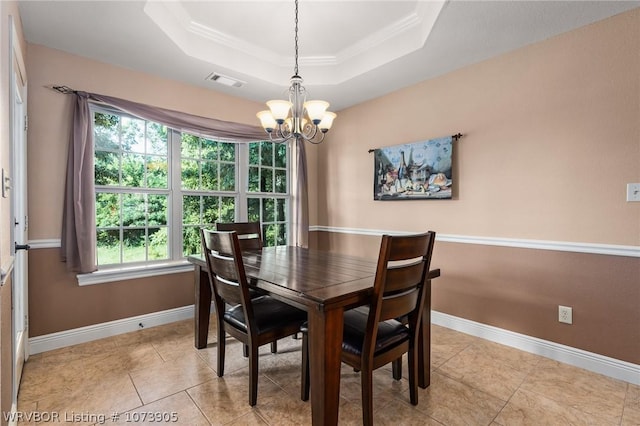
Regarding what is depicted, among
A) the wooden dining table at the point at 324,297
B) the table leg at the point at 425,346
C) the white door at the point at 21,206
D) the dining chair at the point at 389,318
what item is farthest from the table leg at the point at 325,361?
the white door at the point at 21,206

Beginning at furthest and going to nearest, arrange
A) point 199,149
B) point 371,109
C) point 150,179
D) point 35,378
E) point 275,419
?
1. point 371,109
2. point 199,149
3. point 150,179
4. point 35,378
5. point 275,419

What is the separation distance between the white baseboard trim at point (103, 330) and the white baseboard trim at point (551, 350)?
266cm

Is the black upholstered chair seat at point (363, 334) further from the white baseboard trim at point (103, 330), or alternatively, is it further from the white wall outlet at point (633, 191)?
the white baseboard trim at point (103, 330)

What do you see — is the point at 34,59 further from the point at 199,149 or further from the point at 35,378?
the point at 35,378

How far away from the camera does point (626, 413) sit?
5.64ft

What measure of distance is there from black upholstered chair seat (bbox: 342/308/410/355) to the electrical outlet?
144cm

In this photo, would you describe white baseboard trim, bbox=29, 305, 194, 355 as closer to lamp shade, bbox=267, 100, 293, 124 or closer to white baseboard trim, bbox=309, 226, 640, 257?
lamp shade, bbox=267, 100, 293, 124

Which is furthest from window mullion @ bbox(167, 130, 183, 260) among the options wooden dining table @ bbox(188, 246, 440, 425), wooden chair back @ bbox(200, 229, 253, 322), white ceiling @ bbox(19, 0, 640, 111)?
wooden chair back @ bbox(200, 229, 253, 322)

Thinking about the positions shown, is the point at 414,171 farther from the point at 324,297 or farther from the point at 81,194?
the point at 81,194

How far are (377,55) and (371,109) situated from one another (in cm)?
84

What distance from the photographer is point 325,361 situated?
137 cm

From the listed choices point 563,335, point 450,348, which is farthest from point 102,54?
point 563,335

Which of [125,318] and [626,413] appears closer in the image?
[626,413]

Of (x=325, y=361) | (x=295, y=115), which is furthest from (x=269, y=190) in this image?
(x=325, y=361)
